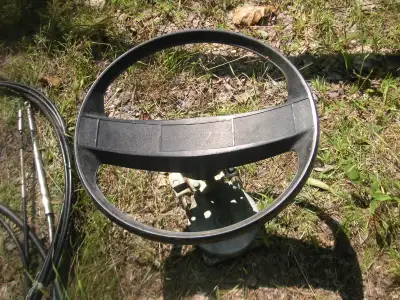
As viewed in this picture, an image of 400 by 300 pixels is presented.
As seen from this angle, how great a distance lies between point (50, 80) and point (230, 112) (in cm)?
90

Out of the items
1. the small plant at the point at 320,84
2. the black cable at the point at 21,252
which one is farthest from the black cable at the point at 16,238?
the small plant at the point at 320,84

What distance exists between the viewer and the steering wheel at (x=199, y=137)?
1.22m

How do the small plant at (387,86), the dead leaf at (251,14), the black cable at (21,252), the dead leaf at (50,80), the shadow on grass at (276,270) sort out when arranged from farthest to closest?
the dead leaf at (251,14)
the dead leaf at (50,80)
the small plant at (387,86)
the black cable at (21,252)
the shadow on grass at (276,270)

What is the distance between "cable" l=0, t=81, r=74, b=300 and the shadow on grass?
0.41 m

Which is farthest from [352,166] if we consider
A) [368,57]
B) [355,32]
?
[355,32]

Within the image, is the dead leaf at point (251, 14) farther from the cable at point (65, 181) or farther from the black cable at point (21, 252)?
the black cable at point (21, 252)

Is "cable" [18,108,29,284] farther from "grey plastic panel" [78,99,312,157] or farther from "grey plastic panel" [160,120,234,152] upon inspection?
"grey plastic panel" [160,120,234,152]

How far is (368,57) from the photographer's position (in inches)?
82.7

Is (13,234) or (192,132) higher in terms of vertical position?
(192,132)

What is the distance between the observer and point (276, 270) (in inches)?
64.5

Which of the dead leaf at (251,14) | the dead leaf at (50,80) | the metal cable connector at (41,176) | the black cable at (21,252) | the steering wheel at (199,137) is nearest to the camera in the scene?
the steering wheel at (199,137)

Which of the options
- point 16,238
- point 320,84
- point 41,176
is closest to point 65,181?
point 41,176

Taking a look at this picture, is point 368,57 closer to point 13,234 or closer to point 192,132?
point 192,132

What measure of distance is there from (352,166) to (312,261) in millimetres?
417
